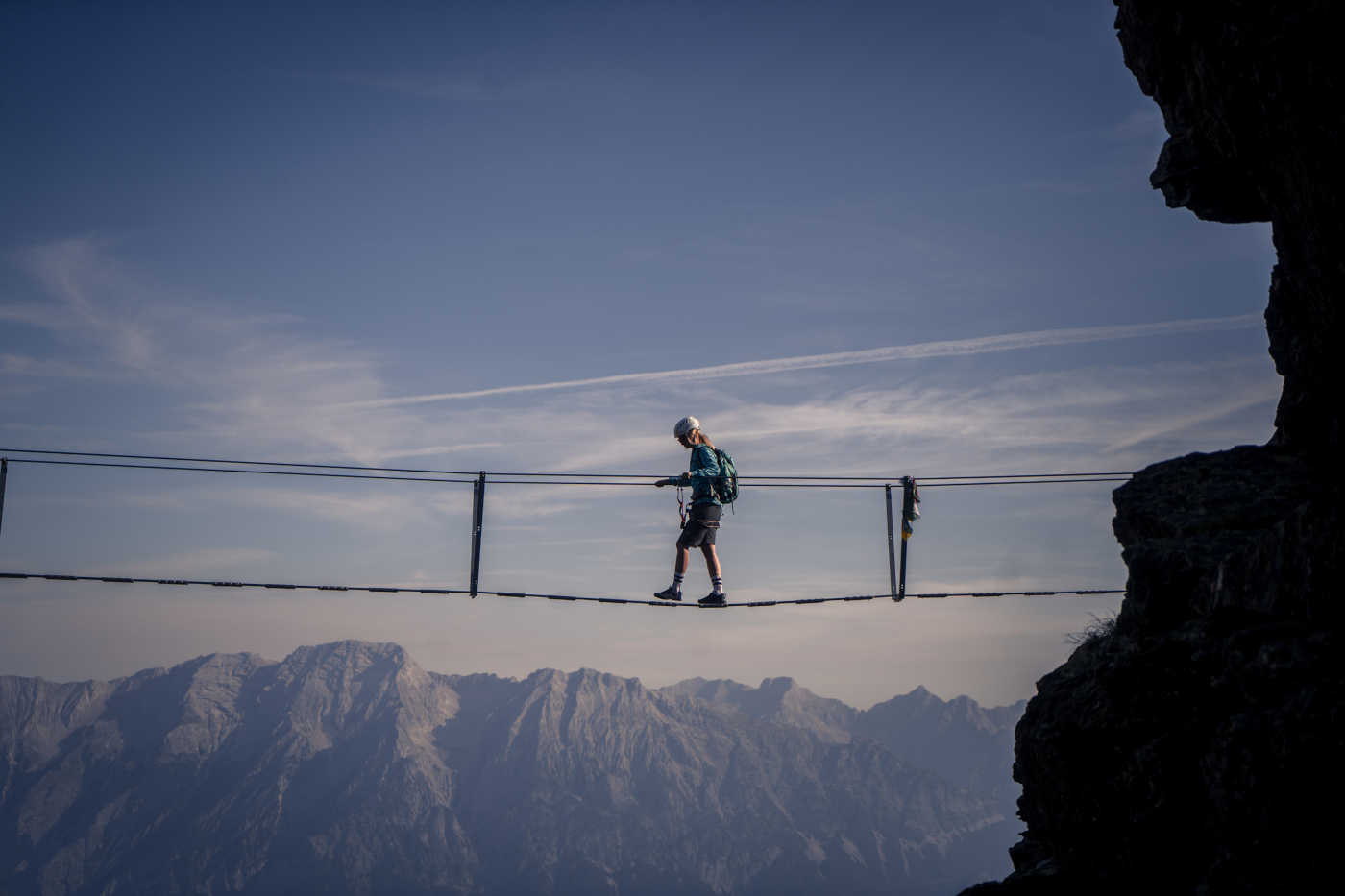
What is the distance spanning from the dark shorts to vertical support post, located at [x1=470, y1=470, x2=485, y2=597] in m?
3.91

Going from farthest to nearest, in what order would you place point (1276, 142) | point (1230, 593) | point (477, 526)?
point (477, 526) < point (1276, 142) < point (1230, 593)

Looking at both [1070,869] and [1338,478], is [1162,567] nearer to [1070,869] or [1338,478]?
[1338,478]

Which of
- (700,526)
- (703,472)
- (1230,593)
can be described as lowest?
(1230,593)

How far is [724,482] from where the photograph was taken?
1769 cm

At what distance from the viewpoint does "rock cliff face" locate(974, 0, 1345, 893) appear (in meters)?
8.29

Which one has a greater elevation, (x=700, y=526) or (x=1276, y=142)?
(x=1276, y=142)

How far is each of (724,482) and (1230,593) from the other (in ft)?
30.5

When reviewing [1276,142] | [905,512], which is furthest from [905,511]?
[1276,142]

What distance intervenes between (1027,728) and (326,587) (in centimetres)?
1191

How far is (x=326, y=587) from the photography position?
15945 millimetres

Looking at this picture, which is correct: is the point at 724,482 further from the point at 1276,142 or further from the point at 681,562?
the point at 1276,142

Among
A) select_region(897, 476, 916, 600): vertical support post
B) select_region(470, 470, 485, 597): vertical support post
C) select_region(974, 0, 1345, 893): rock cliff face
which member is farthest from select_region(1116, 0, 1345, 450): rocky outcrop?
select_region(470, 470, 485, 597): vertical support post

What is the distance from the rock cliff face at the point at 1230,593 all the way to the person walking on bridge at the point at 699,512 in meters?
6.29

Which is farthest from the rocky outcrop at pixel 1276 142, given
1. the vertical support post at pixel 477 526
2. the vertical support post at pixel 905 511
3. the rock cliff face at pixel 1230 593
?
the vertical support post at pixel 477 526
